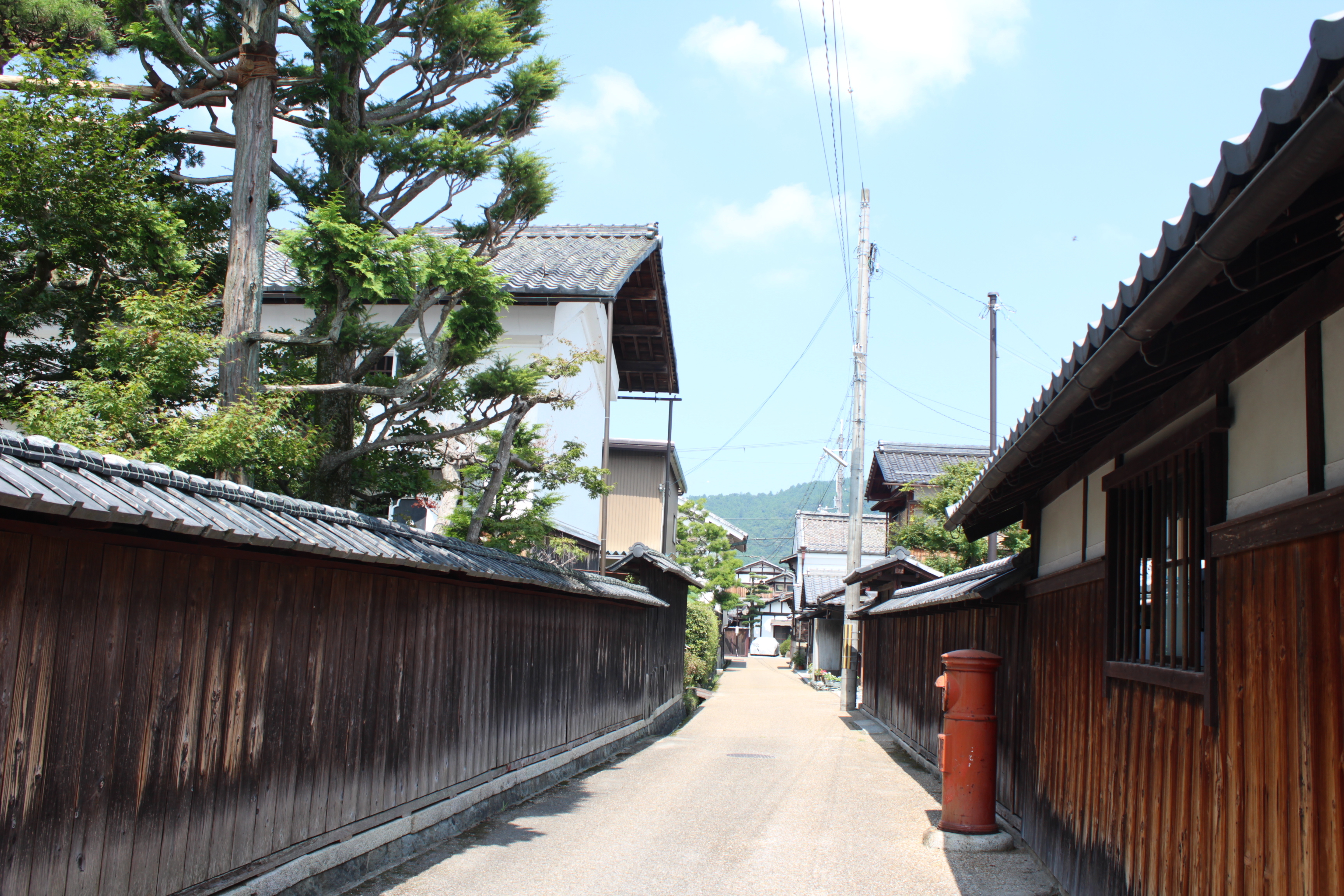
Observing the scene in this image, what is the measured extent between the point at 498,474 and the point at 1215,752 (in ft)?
31.2

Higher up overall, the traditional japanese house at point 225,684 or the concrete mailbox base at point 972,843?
the traditional japanese house at point 225,684

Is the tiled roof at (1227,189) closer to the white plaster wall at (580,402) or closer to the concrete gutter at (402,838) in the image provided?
the concrete gutter at (402,838)

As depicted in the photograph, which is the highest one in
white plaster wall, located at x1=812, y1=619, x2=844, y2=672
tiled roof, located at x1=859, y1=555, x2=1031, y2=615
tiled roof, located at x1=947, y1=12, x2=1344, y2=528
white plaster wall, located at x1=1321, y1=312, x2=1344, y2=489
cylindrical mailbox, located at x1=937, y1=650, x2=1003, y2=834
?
tiled roof, located at x1=947, y1=12, x2=1344, y2=528

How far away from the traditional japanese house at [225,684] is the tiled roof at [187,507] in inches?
0.7

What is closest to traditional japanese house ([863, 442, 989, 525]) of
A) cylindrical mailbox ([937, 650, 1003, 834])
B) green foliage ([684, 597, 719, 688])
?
green foliage ([684, 597, 719, 688])

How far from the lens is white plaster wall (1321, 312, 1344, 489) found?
3.45m

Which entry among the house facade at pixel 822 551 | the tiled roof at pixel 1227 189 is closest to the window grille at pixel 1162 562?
the tiled roof at pixel 1227 189

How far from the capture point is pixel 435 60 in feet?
38.0

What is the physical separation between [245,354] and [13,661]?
6.24 m

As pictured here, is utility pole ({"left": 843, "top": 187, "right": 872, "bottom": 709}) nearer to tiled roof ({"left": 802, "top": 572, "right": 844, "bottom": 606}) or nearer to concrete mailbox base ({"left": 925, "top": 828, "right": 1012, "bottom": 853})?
concrete mailbox base ({"left": 925, "top": 828, "right": 1012, "bottom": 853})

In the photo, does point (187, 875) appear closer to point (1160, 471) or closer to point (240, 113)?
point (1160, 471)

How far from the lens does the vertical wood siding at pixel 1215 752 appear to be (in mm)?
3404

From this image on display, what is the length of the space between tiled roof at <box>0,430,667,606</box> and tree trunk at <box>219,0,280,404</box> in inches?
118

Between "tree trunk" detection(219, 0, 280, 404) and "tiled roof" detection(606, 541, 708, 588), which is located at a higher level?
"tree trunk" detection(219, 0, 280, 404)
